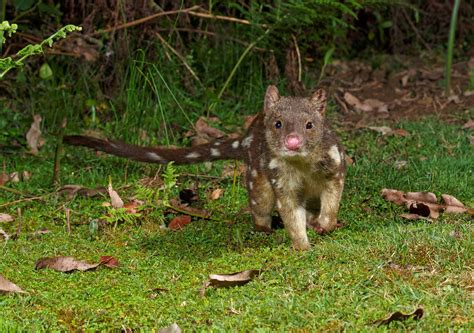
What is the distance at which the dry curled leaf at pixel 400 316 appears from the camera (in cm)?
376

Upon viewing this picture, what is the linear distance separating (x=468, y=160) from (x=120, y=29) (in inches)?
130

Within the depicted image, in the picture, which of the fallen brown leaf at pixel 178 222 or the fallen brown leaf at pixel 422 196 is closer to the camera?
the fallen brown leaf at pixel 422 196

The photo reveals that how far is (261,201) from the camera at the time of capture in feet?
18.4

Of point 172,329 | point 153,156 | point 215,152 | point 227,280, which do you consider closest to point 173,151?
point 153,156

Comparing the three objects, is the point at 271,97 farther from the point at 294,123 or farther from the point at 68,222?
the point at 68,222

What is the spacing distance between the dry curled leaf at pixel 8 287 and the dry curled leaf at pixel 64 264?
→ 0.44 metres

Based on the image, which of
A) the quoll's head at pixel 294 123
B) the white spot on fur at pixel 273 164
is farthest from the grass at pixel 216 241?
the quoll's head at pixel 294 123

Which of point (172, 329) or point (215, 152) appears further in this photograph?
point (215, 152)

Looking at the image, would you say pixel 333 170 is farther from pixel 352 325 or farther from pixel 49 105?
pixel 49 105

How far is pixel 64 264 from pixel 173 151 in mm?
1450

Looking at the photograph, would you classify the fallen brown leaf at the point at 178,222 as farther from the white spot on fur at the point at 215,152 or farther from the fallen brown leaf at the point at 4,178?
the fallen brown leaf at the point at 4,178

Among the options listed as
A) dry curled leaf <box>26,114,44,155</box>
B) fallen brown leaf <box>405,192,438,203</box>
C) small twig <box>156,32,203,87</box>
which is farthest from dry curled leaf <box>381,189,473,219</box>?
dry curled leaf <box>26,114,44,155</box>

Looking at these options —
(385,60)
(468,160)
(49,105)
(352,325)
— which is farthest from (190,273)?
(385,60)

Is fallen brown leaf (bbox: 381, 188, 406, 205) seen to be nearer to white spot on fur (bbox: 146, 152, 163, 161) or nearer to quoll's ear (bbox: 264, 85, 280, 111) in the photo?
quoll's ear (bbox: 264, 85, 280, 111)
